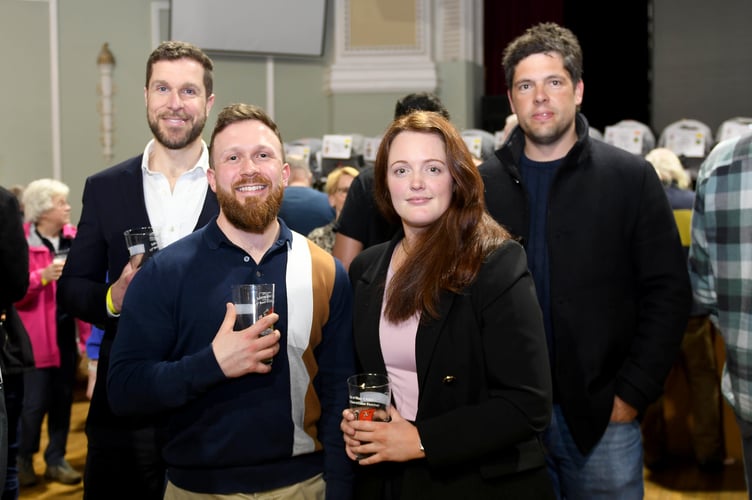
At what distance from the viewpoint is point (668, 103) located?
12055 millimetres

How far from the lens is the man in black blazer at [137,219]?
7.69 ft

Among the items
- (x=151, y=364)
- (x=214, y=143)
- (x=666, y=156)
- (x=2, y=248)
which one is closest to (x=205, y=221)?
(x=214, y=143)

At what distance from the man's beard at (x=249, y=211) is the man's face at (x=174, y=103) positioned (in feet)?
1.64

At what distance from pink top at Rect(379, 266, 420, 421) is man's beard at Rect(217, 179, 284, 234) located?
1.22 feet

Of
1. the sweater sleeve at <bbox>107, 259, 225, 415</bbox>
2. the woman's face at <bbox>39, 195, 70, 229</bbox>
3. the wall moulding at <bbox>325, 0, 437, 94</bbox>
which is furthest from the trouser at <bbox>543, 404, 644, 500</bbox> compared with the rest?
the wall moulding at <bbox>325, 0, 437, 94</bbox>

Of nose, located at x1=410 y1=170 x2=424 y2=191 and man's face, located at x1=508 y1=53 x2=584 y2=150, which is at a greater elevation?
man's face, located at x1=508 y1=53 x2=584 y2=150

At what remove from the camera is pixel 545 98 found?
7.94 feet

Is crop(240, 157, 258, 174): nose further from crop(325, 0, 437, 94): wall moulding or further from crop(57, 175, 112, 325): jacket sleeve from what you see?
crop(325, 0, 437, 94): wall moulding

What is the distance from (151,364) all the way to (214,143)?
0.56 meters

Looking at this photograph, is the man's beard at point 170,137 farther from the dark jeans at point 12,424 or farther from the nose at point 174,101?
the dark jeans at point 12,424

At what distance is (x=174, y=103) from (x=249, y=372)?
0.95 meters

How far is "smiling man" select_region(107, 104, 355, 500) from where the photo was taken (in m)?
1.89

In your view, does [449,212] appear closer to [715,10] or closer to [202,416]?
[202,416]

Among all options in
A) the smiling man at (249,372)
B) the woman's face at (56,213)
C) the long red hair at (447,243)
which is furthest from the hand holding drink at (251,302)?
the woman's face at (56,213)
